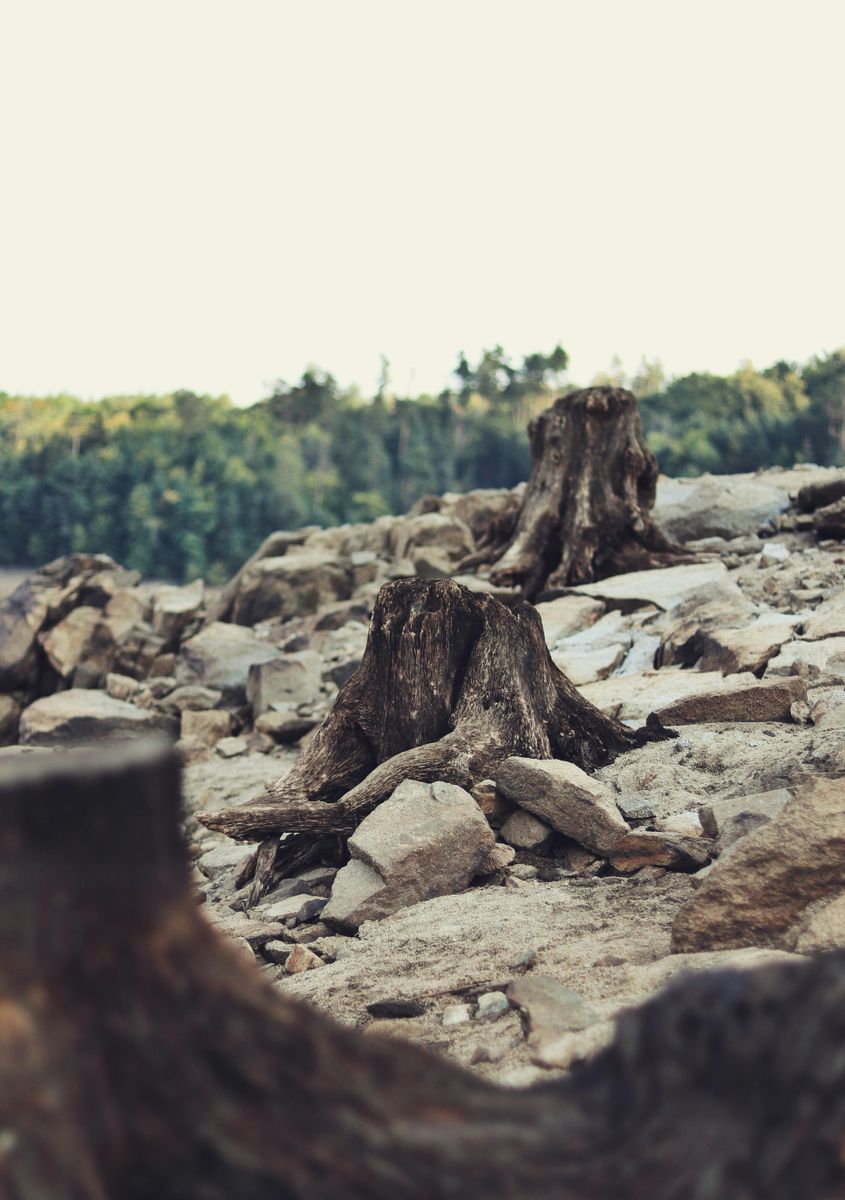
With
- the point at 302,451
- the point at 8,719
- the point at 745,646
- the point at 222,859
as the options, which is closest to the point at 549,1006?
the point at 222,859

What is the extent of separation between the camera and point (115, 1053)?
118 centimetres

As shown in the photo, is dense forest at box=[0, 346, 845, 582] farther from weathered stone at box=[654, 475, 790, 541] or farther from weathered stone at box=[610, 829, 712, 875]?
weathered stone at box=[610, 829, 712, 875]

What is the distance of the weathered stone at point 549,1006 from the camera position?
2.98 metres

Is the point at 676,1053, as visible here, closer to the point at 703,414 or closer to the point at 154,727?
the point at 154,727

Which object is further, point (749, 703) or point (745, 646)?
point (745, 646)

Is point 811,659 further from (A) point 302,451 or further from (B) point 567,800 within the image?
(A) point 302,451

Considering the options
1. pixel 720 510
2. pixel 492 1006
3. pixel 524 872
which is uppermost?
pixel 720 510

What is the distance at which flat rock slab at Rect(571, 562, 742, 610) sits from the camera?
9.79 meters

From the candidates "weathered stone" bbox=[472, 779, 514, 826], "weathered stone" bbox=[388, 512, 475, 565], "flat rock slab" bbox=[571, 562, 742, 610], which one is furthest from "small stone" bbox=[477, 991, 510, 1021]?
"weathered stone" bbox=[388, 512, 475, 565]

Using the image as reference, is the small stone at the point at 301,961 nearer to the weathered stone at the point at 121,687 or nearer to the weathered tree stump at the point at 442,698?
the weathered tree stump at the point at 442,698

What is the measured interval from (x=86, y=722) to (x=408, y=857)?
25.1ft

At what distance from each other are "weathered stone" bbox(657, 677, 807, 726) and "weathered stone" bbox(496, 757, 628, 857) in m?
1.22

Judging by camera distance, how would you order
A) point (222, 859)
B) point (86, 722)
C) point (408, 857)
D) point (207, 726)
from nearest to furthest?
1. point (408, 857)
2. point (222, 859)
3. point (207, 726)
4. point (86, 722)

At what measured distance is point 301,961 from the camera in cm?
423
